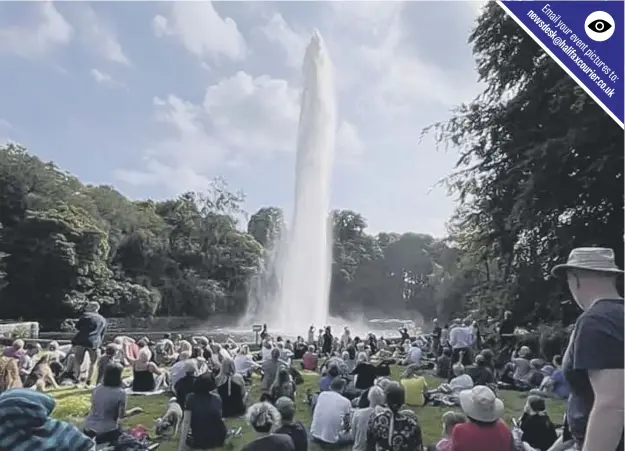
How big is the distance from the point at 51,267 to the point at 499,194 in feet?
108

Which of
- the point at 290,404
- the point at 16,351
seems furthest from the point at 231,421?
the point at 16,351

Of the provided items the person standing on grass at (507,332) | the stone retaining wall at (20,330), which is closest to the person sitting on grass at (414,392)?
the person standing on grass at (507,332)

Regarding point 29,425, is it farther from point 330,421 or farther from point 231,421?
point 231,421

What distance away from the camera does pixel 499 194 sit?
19.3 meters

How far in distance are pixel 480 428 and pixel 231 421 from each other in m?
5.75

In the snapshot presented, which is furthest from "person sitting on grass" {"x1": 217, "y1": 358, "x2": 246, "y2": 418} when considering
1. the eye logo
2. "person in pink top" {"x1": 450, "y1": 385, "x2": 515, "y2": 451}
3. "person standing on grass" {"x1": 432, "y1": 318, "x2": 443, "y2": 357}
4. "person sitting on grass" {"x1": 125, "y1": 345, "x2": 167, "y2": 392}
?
"person standing on grass" {"x1": 432, "y1": 318, "x2": 443, "y2": 357}

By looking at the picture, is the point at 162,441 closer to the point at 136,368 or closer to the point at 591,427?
the point at 136,368

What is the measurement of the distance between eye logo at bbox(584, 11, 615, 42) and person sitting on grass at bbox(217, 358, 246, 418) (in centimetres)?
809

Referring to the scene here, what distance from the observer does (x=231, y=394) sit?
410 inches

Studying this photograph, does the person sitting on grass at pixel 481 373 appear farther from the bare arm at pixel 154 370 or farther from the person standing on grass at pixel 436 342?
the person standing on grass at pixel 436 342

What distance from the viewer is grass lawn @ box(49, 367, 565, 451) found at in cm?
890

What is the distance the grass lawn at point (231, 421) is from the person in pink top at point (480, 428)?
3702 millimetres

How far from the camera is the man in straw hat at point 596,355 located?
7.82 feet

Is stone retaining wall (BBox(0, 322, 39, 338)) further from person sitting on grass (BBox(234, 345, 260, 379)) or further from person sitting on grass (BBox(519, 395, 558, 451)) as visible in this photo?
person sitting on grass (BBox(519, 395, 558, 451))
